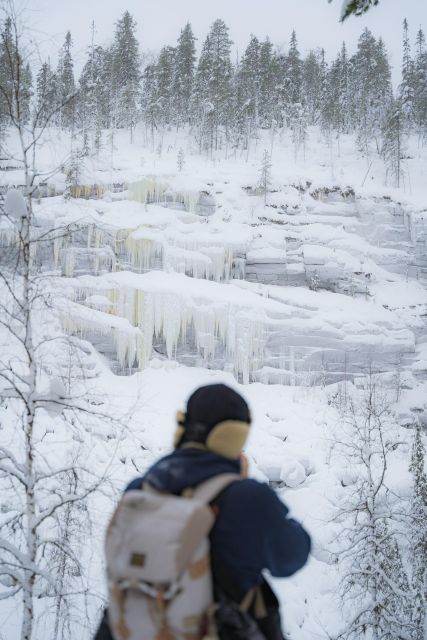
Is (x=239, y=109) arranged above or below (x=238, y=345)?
above

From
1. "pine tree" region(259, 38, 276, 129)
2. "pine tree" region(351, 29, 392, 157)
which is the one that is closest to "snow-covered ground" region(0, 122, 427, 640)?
"pine tree" region(351, 29, 392, 157)

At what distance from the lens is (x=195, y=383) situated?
62.7 ft

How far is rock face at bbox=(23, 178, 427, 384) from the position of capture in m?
20.0

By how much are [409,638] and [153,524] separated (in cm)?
885

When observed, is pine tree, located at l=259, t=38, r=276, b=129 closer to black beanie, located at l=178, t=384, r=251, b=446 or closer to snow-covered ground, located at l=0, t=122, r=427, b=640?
snow-covered ground, located at l=0, t=122, r=427, b=640

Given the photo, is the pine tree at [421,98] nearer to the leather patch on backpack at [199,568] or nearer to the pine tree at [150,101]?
the pine tree at [150,101]

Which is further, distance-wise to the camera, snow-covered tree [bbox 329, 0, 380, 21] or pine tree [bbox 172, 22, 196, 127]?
pine tree [bbox 172, 22, 196, 127]

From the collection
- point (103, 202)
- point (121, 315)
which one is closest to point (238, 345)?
point (121, 315)

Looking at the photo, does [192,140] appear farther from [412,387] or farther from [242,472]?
[242,472]

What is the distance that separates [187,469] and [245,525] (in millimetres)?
261

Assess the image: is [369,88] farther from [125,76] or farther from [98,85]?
[98,85]

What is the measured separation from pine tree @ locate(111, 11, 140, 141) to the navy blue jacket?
4247 cm

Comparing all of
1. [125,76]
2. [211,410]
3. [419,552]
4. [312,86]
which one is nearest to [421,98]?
[312,86]

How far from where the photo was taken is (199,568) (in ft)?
4.15
